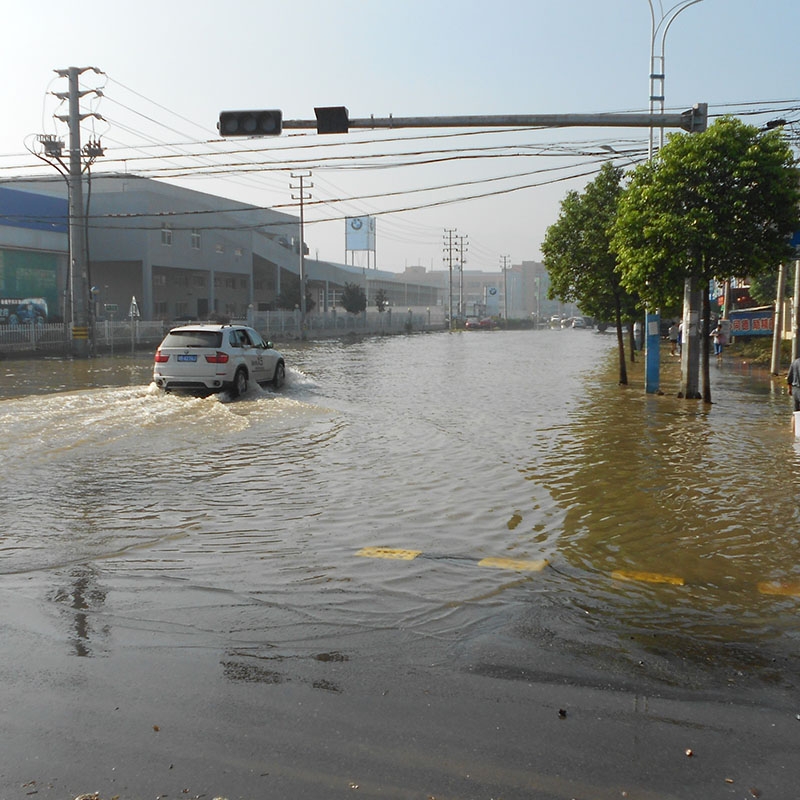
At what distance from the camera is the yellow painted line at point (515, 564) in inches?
271

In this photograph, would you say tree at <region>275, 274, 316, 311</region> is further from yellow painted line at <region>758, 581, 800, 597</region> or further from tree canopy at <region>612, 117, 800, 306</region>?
yellow painted line at <region>758, 581, 800, 597</region>

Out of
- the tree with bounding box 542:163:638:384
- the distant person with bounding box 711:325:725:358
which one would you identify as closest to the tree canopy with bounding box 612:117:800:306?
the tree with bounding box 542:163:638:384

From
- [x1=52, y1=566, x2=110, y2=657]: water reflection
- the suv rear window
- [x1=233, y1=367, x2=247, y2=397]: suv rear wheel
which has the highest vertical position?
the suv rear window

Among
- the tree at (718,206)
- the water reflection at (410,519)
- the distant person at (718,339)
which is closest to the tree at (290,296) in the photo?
the distant person at (718,339)

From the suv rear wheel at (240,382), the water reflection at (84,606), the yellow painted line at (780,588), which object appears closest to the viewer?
the water reflection at (84,606)

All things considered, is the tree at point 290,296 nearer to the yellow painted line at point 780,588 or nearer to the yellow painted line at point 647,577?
the yellow painted line at point 647,577

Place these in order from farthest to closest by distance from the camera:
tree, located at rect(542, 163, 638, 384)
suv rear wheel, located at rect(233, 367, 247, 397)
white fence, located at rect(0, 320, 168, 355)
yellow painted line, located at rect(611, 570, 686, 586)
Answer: white fence, located at rect(0, 320, 168, 355) < tree, located at rect(542, 163, 638, 384) < suv rear wheel, located at rect(233, 367, 247, 397) < yellow painted line, located at rect(611, 570, 686, 586)

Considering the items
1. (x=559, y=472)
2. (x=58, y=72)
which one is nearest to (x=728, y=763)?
(x=559, y=472)

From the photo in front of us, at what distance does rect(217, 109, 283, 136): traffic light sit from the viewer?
A: 14461 millimetres

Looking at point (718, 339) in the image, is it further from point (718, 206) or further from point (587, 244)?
point (718, 206)

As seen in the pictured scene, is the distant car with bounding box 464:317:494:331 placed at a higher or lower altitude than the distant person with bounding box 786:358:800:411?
higher

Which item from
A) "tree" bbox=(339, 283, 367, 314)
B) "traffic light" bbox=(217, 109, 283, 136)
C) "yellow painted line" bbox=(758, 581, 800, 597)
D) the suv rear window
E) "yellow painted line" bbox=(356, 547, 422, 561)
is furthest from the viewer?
"tree" bbox=(339, 283, 367, 314)

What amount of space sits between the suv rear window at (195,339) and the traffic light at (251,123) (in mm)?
5478

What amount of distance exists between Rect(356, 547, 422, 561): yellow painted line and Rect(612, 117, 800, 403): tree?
11.4m
